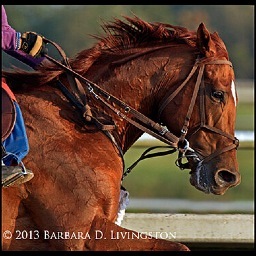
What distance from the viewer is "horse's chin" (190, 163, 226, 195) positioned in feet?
13.1

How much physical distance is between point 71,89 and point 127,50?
1.37ft

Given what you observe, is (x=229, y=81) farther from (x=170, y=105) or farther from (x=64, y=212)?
(x=64, y=212)

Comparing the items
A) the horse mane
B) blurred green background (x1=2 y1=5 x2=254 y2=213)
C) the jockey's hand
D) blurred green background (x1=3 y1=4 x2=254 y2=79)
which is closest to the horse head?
the horse mane

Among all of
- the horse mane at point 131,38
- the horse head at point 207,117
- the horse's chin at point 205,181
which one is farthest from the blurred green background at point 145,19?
the horse's chin at point 205,181

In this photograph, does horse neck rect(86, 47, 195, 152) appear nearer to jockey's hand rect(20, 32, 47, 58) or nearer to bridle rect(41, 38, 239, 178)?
bridle rect(41, 38, 239, 178)

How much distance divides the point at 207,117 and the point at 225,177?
341 mm

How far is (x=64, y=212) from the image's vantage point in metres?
3.72

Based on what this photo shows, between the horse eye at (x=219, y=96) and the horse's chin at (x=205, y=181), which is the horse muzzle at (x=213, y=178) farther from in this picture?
the horse eye at (x=219, y=96)

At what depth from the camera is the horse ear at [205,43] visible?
160 inches

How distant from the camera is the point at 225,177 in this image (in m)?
4.01

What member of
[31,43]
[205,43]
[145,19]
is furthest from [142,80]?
[145,19]

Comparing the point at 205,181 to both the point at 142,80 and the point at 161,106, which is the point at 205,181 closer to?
the point at 161,106
